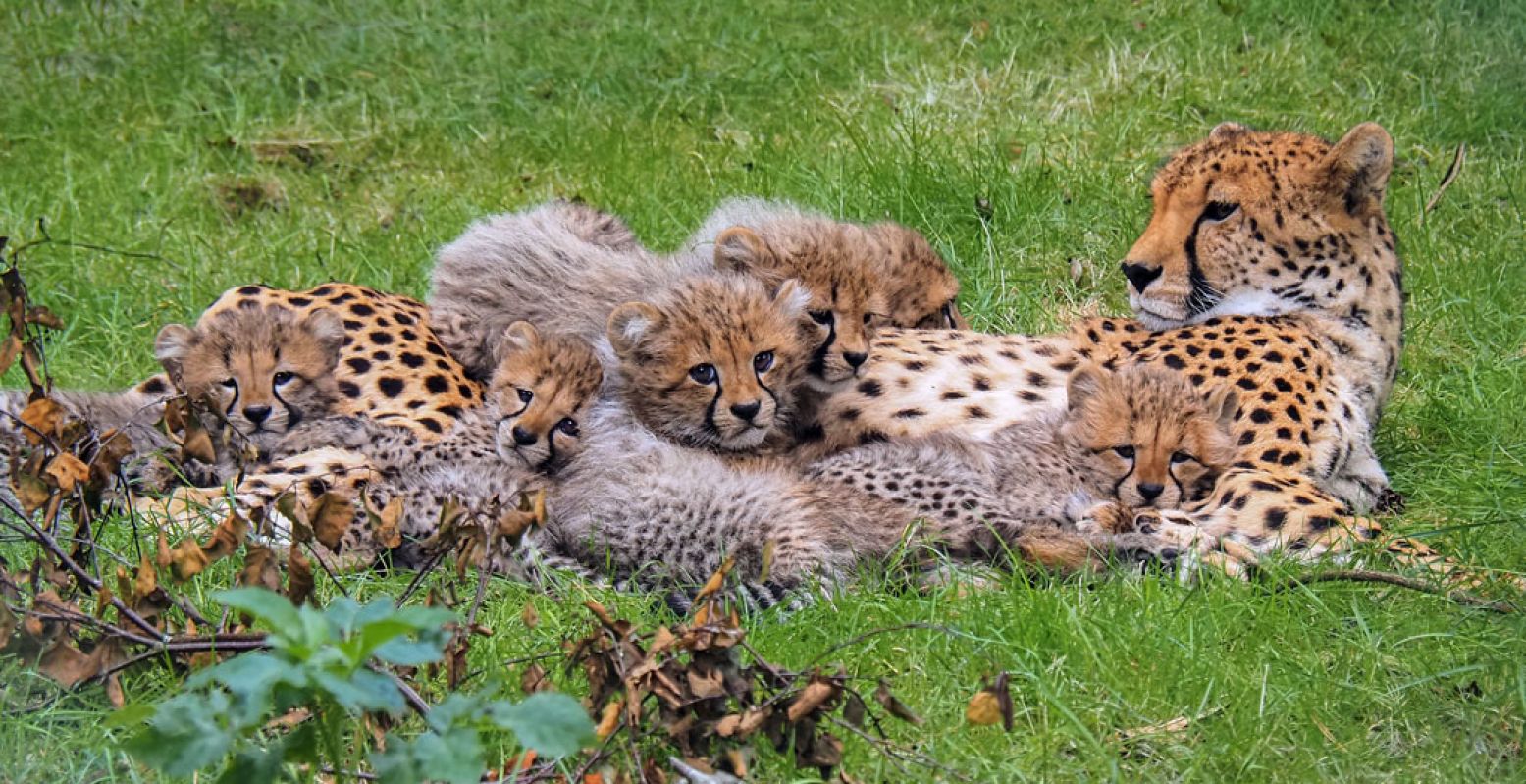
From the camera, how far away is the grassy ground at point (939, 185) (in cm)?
337

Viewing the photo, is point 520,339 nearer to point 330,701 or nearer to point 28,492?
point 28,492

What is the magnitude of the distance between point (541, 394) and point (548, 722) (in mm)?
2219

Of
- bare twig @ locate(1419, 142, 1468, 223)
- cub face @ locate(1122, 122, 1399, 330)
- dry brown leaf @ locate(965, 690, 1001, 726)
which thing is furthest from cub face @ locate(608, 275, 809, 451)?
bare twig @ locate(1419, 142, 1468, 223)

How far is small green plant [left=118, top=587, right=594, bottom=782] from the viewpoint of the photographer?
235 centimetres

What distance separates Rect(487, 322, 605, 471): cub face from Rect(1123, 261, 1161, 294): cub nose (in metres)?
1.68

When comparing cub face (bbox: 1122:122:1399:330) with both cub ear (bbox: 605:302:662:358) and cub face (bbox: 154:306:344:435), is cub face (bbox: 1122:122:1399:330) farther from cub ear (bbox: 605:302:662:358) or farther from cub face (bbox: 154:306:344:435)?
cub face (bbox: 154:306:344:435)

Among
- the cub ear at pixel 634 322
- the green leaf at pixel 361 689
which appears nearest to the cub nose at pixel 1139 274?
the cub ear at pixel 634 322

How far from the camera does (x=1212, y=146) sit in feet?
17.1

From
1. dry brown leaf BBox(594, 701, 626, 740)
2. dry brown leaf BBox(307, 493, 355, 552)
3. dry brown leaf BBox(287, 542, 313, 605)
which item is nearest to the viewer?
dry brown leaf BBox(594, 701, 626, 740)

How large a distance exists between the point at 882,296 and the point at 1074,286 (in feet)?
3.63

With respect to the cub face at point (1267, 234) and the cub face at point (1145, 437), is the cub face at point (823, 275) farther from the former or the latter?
the cub face at point (1267, 234)

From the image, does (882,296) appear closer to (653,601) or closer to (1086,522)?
(1086,522)

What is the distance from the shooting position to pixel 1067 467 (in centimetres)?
445

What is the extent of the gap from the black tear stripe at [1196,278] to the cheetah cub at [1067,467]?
60 cm
